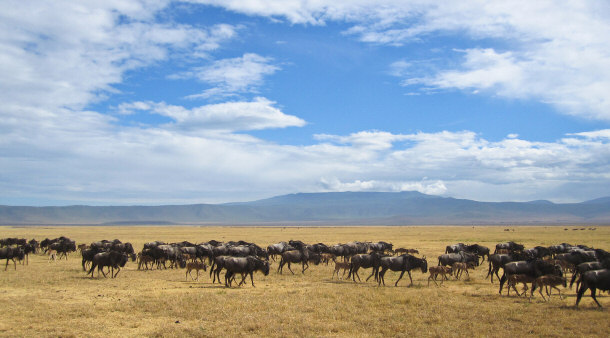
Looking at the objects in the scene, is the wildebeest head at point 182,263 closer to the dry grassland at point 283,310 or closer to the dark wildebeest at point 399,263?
the dry grassland at point 283,310

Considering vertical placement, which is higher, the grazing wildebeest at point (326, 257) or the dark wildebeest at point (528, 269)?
the dark wildebeest at point (528, 269)

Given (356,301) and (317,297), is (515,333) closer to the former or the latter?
(356,301)

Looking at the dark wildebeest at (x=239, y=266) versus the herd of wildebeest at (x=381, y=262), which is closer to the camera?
the herd of wildebeest at (x=381, y=262)

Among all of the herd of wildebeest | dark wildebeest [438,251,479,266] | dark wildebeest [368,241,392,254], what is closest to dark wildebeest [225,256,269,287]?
the herd of wildebeest

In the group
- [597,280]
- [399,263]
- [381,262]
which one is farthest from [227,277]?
[597,280]

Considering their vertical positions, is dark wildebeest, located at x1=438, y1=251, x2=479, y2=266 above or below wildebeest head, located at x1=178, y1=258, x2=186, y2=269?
above

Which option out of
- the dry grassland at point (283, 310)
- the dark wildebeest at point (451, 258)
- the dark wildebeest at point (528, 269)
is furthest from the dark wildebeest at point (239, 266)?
the dark wildebeest at point (528, 269)

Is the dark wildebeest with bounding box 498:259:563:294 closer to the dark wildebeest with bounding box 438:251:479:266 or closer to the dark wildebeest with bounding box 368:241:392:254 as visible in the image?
the dark wildebeest with bounding box 438:251:479:266

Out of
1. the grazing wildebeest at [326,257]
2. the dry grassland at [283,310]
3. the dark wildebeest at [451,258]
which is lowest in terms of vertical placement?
the dry grassland at [283,310]

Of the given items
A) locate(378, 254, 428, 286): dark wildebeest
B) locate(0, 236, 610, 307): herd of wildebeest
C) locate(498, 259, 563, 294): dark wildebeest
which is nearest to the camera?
locate(0, 236, 610, 307): herd of wildebeest

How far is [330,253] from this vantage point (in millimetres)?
33781

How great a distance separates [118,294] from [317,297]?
26.9 feet

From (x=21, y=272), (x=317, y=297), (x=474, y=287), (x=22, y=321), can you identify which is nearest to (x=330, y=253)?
(x=474, y=287)

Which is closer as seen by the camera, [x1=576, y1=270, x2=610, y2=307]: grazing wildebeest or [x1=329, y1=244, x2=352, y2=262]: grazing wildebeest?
[x1=576, y1=270, x2=610, y2=307]: grazing wildebeest
